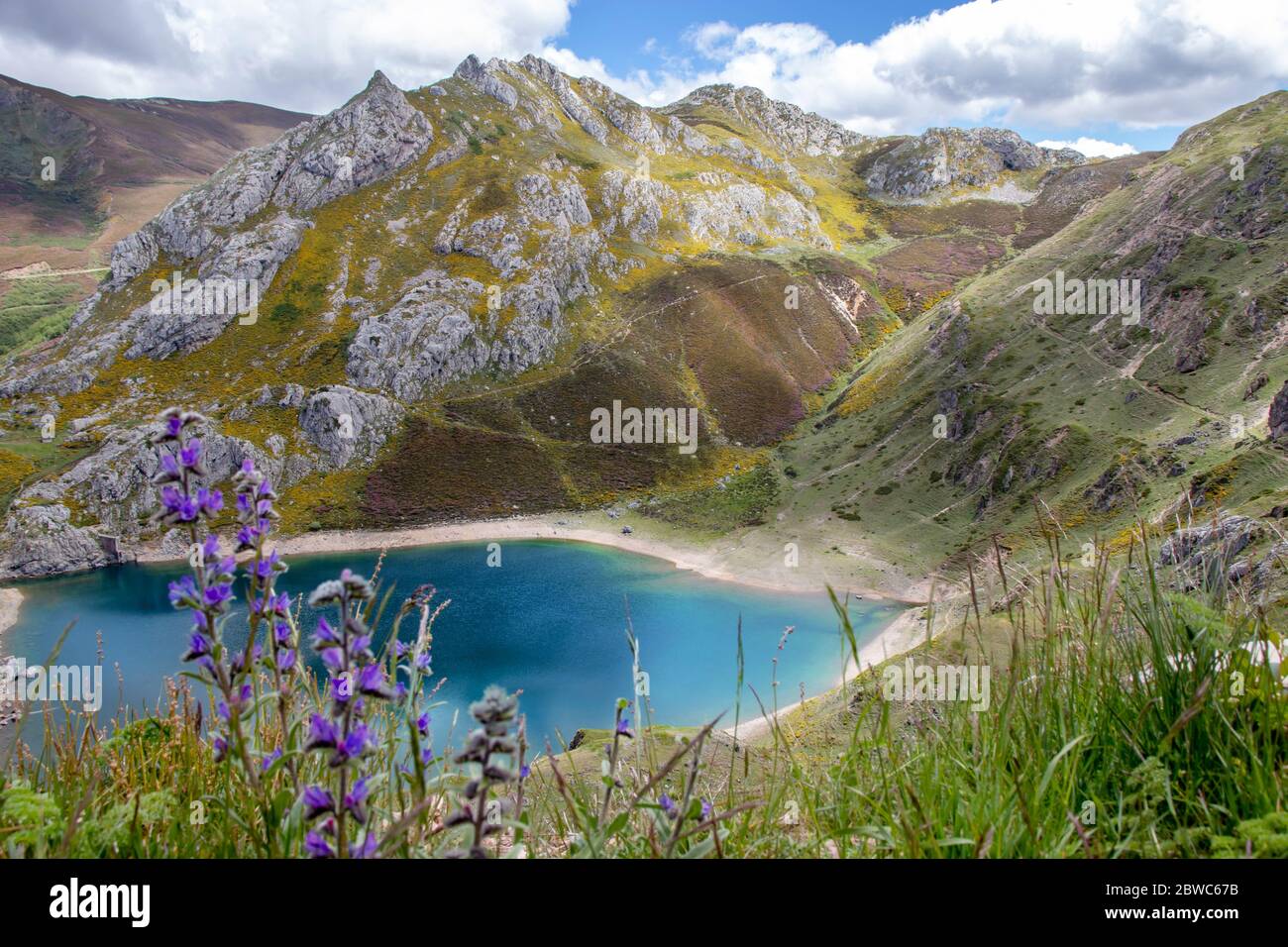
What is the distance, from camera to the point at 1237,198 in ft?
251

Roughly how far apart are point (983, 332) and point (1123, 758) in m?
94.1

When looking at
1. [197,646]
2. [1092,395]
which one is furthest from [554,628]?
[1092,395]

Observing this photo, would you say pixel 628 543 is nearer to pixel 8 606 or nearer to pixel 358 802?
pixel 8 606

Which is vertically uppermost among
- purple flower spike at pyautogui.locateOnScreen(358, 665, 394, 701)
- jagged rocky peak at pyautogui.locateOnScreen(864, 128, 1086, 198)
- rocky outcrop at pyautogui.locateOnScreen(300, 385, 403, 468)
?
jagged rocky peak at pyautogui.locateOnScreen(864, 128, 1086, 198)

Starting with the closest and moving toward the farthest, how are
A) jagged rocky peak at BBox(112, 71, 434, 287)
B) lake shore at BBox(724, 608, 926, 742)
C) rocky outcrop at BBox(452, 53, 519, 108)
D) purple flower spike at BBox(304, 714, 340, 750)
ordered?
purple flower spike at BBox(304, 714, 340, 750)
lake shore at BBox(724, 608, 926, 742)
jagged rocky peak at BBox(112, 71, 434, 287)
rocky outcrop at BBox(452, 53, 519, 108)

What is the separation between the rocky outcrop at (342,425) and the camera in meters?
86.4

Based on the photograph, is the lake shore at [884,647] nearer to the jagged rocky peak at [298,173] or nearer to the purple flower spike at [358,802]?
the purple flower spike at [358,802]

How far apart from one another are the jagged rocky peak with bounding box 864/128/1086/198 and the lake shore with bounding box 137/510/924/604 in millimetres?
152805

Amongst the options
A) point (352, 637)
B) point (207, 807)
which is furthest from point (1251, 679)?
point (207, 807)

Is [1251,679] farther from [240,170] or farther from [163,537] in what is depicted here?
[240,170]

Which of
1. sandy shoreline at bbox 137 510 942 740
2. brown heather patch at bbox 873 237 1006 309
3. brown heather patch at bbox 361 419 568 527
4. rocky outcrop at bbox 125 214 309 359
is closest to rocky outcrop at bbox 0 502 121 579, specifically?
sandy shoreline at bbox 137 510 942 740

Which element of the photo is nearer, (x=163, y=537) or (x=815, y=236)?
(x=163, y=537)

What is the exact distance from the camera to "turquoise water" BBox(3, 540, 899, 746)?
140 feet

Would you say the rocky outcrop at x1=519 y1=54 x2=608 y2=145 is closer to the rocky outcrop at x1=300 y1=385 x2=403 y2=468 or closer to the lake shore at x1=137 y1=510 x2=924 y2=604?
the rocky outcrop at x1=300 y1=385 x2=403 y2=468
